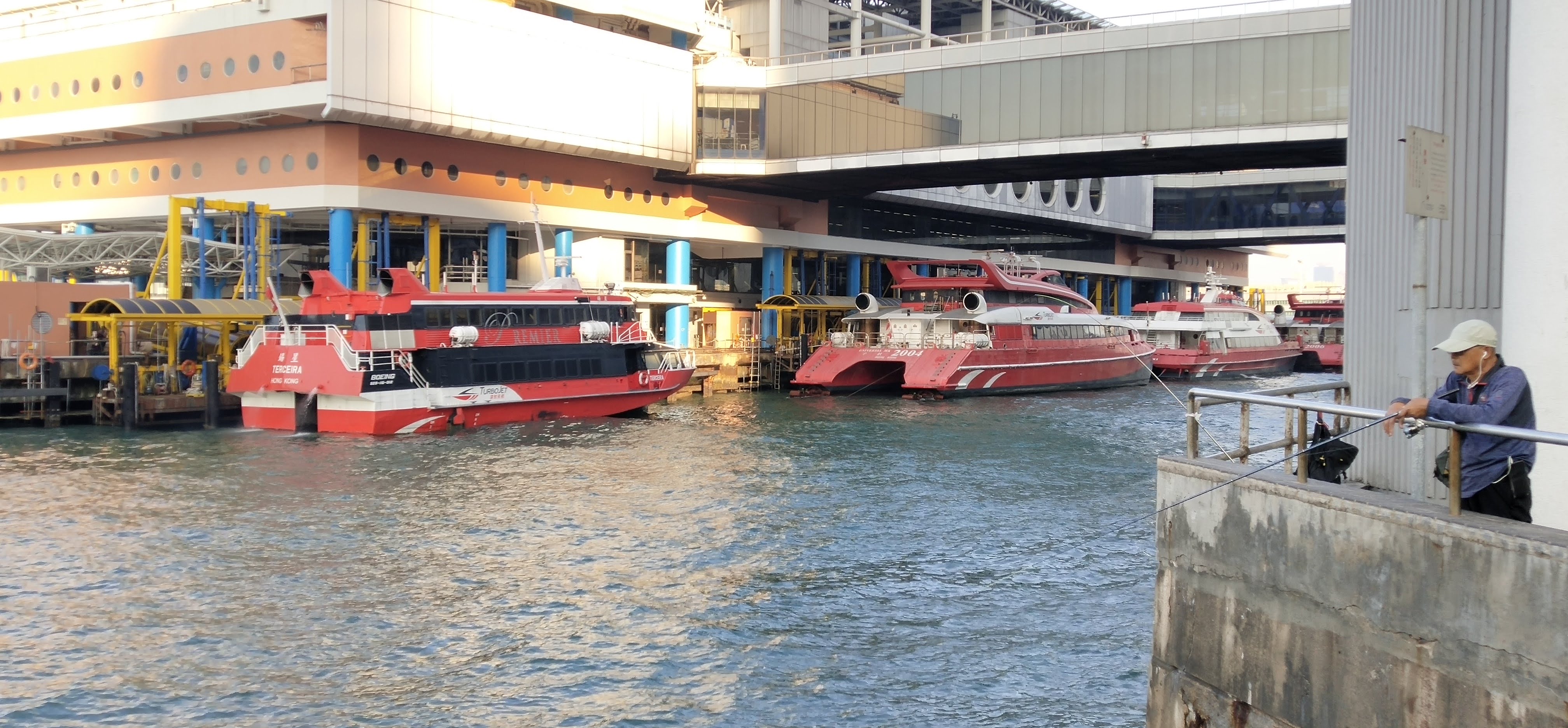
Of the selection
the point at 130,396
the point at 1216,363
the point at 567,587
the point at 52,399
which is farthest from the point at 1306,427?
the point at 1216,363

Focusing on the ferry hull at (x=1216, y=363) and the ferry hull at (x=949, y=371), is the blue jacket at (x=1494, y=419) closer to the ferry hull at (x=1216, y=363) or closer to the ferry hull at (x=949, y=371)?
the ferry hull at (x=949, y=371)

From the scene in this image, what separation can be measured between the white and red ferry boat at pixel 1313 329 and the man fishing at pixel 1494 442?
60396 mm

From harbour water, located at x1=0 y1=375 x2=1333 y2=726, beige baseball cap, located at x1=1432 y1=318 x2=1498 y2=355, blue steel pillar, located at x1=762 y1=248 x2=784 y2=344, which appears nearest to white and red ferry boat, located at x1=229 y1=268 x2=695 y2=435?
harbour water, located at x1=0 y1=375 x2=1333 y2=726

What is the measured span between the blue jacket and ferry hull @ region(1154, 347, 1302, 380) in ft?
164

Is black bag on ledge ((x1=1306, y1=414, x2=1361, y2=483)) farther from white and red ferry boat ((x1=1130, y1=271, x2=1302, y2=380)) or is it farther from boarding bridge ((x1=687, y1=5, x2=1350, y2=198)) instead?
white and red ferry boat ((x1=1130, y1=271, x2=1302, y2=380))

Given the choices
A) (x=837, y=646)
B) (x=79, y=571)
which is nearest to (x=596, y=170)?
(x=79, y=571)

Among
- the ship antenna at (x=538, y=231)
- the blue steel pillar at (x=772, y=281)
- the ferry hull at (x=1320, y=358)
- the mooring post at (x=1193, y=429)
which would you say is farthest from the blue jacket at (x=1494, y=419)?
the ferry hull at (x=1320, y=358)

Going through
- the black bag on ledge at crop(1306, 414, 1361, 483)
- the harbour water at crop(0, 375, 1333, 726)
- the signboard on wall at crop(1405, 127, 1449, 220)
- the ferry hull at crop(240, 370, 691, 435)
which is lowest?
the harbour water at crop(0, 375, 1333, 726)

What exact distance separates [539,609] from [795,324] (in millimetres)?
40600

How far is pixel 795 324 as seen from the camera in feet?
179

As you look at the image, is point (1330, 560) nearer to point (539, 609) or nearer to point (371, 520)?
point (539, 609)

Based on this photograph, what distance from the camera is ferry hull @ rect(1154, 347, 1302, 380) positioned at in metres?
56.1

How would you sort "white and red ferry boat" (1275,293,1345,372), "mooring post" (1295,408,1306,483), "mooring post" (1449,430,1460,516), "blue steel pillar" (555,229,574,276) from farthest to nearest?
"white and red ferry boat" (1275,293,1345,372)
"blue steel pillar" (555,229,574,276)
"mooring post" (1295,408,1306,483)
"mooring post" (1449,430,1460,516)

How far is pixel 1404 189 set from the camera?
9.09 meters
